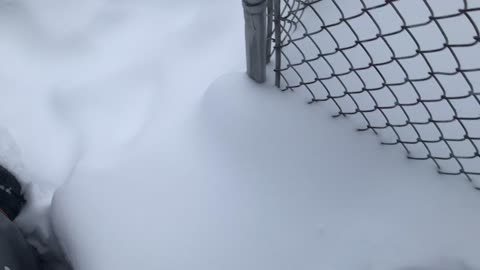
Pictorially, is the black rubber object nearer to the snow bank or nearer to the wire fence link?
the snow bank

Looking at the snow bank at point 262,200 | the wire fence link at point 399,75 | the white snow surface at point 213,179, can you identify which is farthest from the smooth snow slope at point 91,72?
the wire fence link at point 399,75

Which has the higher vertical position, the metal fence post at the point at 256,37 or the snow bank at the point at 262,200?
the metal fence post at the point at 256,37

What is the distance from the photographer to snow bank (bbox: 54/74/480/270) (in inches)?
44.9

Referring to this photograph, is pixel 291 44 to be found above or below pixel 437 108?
above

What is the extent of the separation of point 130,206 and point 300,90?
541mm

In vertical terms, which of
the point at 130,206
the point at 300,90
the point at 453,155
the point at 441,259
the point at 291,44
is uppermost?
the point at 291,44

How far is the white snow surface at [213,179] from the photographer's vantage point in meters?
1.15

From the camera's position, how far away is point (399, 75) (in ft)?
3.88

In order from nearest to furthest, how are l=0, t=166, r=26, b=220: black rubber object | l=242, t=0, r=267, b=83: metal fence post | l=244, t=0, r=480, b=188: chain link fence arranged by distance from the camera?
l=242, t=0, r=267, b=83: metal fence post < l=244, t=0, r=480, b=188: chain link fence < l=0, t=166, r=26, b=220: black rubber object

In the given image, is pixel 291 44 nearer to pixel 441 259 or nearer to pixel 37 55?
pixel 441 259

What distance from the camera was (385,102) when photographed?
1.20 m

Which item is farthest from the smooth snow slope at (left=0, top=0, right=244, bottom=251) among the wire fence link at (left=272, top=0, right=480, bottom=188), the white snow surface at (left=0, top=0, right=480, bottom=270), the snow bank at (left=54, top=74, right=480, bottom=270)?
the wire fence link at (left=272, top=0, right=480, bottom=188)

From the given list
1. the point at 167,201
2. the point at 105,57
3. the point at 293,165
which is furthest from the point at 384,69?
the point at 105,57

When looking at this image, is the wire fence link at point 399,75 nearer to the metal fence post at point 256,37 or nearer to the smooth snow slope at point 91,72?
the metal fence post at point 256,37
